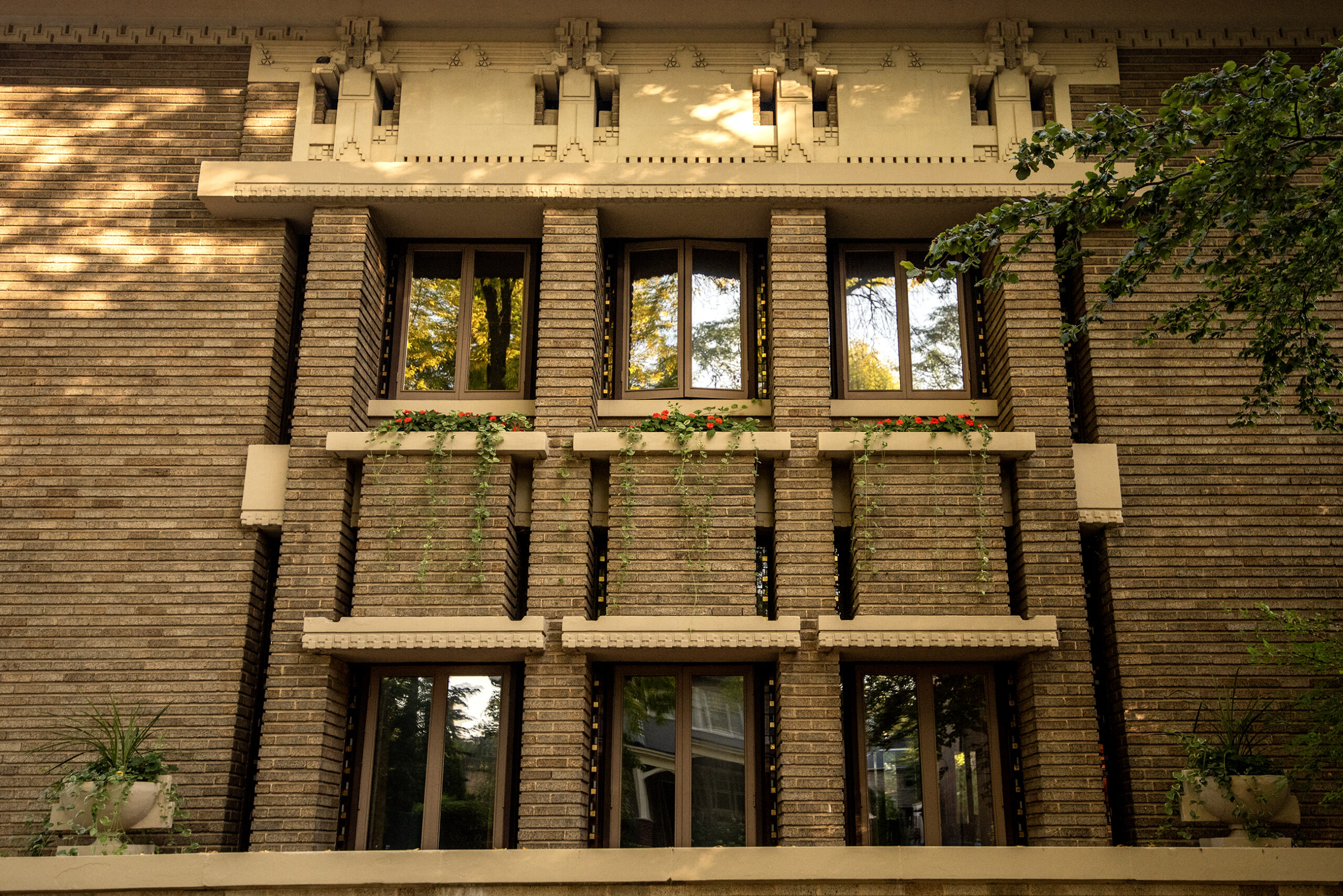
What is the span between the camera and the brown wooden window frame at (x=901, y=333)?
1215cm

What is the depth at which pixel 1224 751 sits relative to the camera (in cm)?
983

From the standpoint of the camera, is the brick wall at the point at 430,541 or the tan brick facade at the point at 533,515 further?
the brick wall at the point at 430,541

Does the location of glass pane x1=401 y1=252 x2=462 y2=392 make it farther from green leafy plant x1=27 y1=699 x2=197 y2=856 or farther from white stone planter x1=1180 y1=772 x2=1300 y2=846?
white stone planter x1=1180 y1=772 x2=1300 y2=846

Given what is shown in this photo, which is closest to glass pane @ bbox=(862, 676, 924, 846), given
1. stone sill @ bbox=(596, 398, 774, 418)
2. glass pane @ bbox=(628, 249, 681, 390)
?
stone sill @ bbox=(596, 398, 774, 418)

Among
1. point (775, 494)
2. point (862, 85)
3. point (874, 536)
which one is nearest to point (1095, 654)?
point (874, 536)

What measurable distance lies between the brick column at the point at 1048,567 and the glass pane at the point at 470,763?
482cm

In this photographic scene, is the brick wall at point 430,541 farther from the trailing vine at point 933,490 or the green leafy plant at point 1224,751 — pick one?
the green leafy plant at point 1224,751

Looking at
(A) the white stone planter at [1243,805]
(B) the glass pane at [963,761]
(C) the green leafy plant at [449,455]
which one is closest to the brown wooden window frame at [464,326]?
(C) the green leafy plant at [449,455]

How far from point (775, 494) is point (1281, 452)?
15.7ft

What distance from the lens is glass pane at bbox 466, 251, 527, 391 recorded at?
40.2ft

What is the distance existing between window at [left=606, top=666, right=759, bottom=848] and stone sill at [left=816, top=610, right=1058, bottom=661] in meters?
1.15

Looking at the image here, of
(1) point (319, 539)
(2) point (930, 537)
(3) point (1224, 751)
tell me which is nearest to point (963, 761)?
(2) point (930, 537)

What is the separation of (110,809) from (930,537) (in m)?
7.20

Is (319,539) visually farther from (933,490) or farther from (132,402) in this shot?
(933,490)
